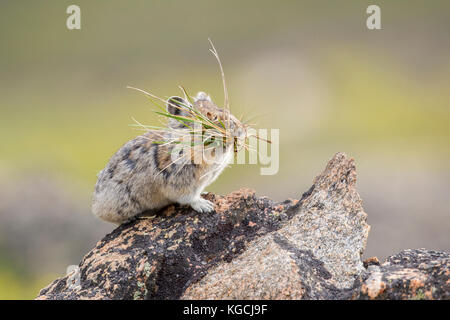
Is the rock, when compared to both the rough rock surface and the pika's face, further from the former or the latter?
the pika's face

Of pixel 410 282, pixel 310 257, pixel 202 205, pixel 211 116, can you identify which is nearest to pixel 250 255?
pixel 310 257

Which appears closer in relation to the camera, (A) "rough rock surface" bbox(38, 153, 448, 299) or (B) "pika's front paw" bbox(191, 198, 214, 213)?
(A) "rough rock surface" bbox(38, 153, 448, 299)

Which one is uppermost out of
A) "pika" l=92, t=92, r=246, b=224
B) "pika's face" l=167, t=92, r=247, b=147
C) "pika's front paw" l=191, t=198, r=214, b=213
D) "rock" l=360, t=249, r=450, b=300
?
"pika's face" l=167, t=92, r=247, b=147

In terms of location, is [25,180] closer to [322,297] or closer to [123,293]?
[123,293]

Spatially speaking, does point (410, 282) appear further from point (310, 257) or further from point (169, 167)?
point (169, 167)

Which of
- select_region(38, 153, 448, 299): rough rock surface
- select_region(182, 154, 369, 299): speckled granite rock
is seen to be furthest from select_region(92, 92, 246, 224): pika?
select_region(182, 154, 369, 299): speckled granite rock

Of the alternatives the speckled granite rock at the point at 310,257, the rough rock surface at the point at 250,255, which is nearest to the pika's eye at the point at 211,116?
the rough rock surface at the point at 250,255
